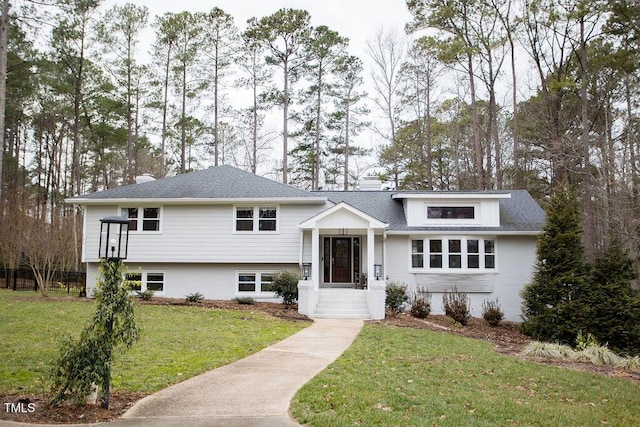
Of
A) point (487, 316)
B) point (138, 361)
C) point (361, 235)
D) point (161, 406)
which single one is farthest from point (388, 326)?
point (161, 406)

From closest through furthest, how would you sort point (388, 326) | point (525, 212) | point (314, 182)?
point (388, 326) < point (525, 212) < point (314, 182)

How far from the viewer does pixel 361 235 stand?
1933 centimetres

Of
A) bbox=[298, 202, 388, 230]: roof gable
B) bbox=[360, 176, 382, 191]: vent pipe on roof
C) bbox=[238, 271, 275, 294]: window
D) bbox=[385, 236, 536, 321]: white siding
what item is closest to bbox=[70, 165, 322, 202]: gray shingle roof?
bbox=[298, 202, 388, 230]: roof gable

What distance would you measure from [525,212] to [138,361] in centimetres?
1609

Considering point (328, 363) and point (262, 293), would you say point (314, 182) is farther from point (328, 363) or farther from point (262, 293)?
point (328, 363)

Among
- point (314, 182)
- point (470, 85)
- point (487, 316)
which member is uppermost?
point (470, 85)

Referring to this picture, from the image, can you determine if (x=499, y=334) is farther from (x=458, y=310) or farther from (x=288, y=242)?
(x=288, y=242)

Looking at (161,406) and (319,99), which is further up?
(319,99)

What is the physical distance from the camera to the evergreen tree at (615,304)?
45.7 ft

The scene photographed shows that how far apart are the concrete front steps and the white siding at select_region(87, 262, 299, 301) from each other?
113 inches

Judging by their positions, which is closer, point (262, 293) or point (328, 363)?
point (328, 363)

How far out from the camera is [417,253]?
19000 mm

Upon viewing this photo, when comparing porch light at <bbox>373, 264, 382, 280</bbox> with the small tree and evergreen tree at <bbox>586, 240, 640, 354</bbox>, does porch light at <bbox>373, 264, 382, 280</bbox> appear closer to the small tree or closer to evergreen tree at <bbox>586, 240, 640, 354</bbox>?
evergreen tree at <bbox>586, 240, 640, 354</bbox>

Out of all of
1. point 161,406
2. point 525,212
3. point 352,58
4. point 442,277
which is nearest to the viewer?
point 161,406
